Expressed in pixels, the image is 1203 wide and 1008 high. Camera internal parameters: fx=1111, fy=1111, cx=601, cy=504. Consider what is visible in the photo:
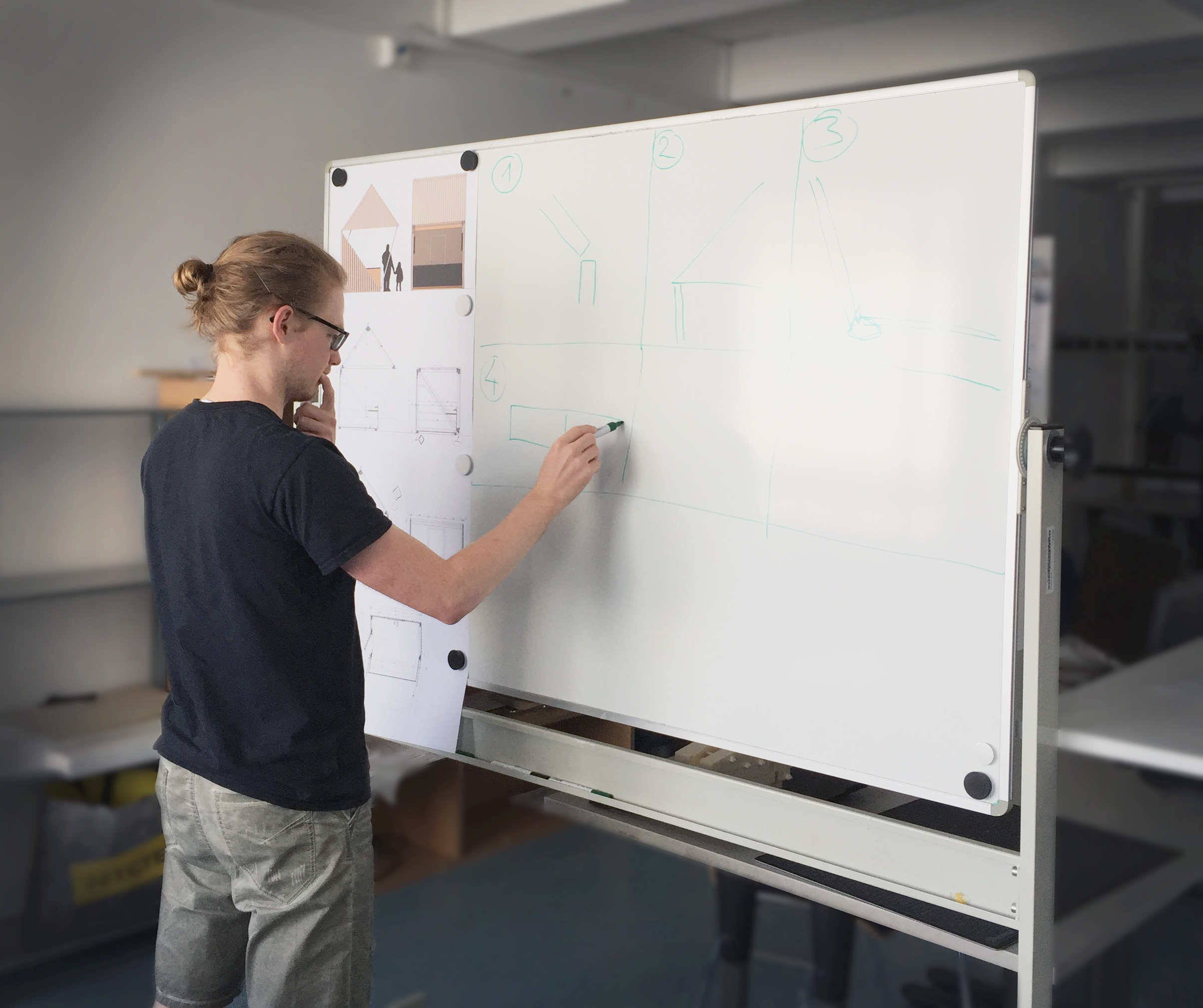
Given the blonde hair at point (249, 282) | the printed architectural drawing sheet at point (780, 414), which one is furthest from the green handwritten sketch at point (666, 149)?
the blonde hair at point (249, 282)

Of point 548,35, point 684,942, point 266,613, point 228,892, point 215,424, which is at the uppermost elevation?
point 548,35

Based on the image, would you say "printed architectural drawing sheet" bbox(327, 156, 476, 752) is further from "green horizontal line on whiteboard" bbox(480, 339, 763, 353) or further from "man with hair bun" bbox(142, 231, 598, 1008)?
"man with hair bun" bbox(142, 231, 598, 1008)

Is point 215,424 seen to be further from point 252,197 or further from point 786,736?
point 252,197

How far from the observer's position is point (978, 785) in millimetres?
1182

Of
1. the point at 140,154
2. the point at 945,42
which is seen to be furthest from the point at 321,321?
the point at 945,42

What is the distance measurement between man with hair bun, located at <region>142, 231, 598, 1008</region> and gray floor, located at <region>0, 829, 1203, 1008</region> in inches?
58.8

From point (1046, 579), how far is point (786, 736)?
1.19 ft

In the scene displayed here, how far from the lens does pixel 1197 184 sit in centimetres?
618

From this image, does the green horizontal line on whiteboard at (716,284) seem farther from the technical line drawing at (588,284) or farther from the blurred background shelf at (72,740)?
the blurred background shelf at (72,740)

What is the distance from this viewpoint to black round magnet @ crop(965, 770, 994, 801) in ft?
3.85

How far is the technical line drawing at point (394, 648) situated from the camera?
5.78ft

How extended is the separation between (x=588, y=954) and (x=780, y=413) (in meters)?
2.20

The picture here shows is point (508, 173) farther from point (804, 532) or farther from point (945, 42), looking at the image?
point (945, 42)

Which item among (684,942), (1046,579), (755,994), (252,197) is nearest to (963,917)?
(1046,579)
